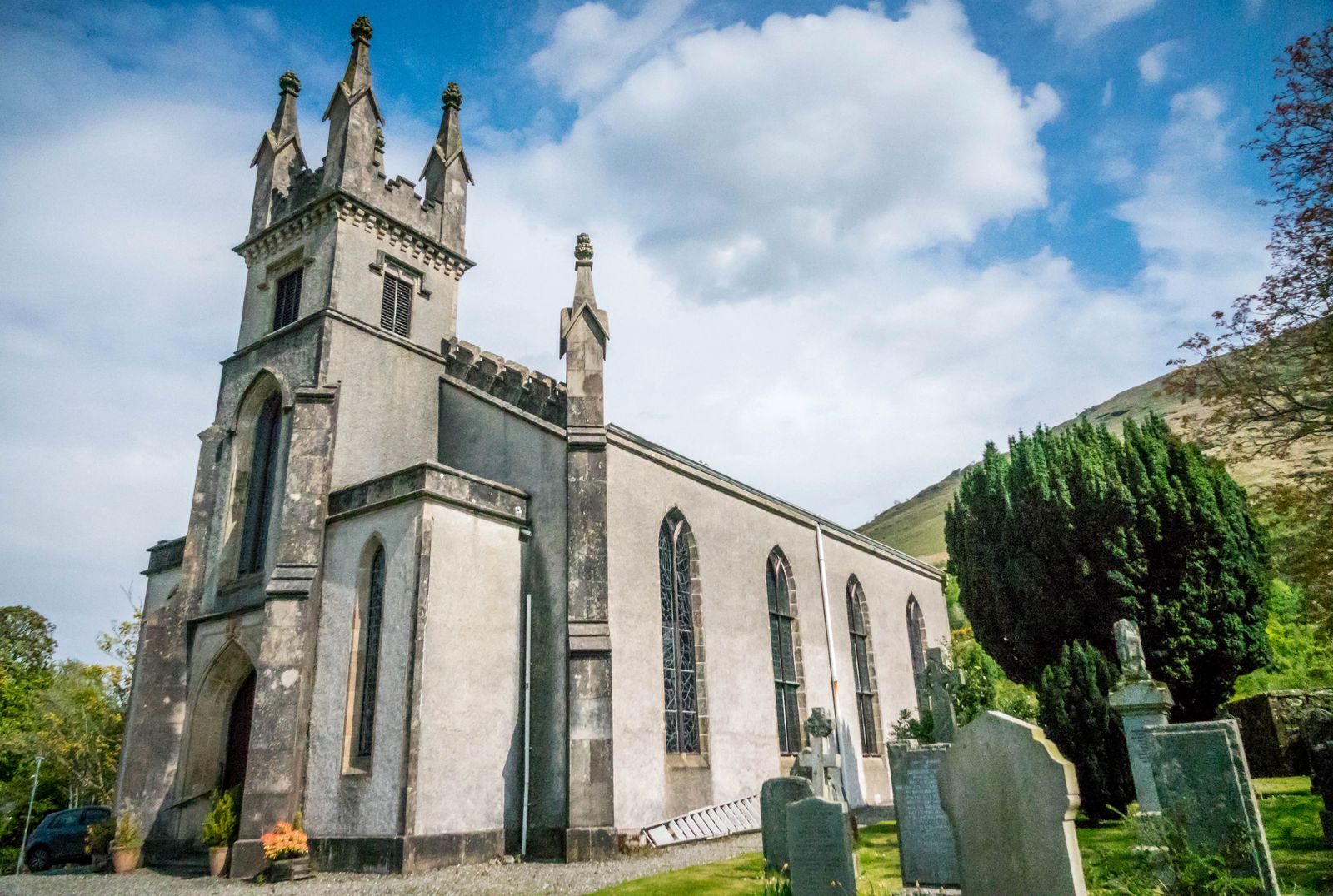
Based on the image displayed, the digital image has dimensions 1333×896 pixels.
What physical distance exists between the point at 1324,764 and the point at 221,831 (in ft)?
57.8

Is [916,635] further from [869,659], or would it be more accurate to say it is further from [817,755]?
[817,755]

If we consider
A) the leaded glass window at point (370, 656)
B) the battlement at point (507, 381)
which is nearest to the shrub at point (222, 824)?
the leaded glass window at point (370, 656)

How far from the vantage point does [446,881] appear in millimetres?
12508

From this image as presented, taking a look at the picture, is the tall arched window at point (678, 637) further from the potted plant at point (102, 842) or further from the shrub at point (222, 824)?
the potted plant at point (102, 842)

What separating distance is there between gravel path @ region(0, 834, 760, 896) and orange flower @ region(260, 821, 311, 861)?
530 millimetres

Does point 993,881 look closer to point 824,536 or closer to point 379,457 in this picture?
point 379,457

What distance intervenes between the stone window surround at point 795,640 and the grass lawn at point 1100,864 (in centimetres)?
567

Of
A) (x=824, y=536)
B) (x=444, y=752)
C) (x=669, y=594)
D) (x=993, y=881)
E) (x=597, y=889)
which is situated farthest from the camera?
(x=824, y=536)

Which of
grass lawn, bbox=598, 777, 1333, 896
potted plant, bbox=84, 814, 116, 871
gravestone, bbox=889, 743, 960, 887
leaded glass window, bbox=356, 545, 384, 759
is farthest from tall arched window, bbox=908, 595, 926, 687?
potted plant, bbox=84, 814, 116, 871

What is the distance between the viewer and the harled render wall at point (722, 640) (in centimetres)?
1631

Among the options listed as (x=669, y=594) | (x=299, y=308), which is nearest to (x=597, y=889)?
(x=669, y=594)

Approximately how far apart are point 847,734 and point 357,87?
21.1 metres

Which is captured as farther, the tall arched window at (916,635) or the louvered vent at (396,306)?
the tall arched window at (916,635)

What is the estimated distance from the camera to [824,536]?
2498 centimetres
